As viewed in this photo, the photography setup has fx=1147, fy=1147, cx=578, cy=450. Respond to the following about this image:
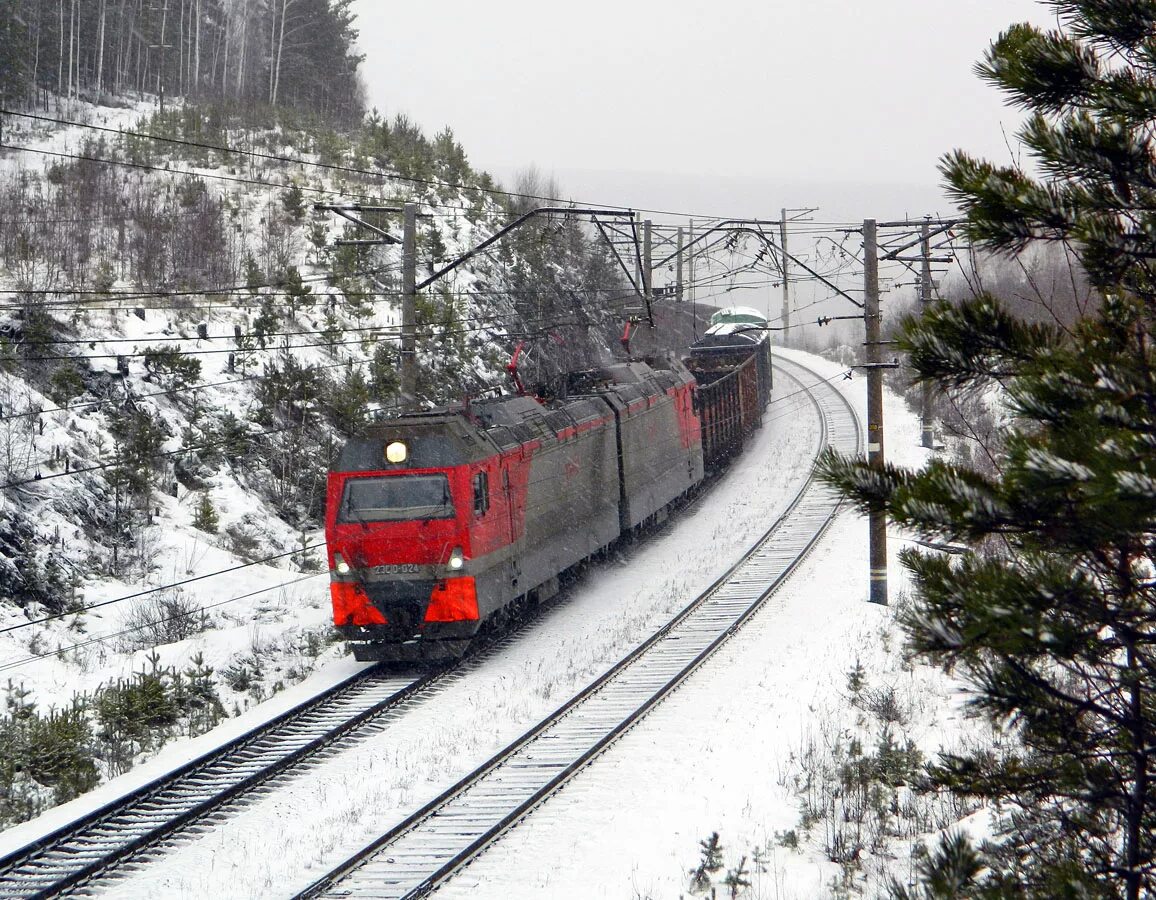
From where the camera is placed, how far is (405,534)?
14344 millimetres

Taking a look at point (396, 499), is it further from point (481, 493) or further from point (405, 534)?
point (481, 493)

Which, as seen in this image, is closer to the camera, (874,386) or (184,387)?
(874,386)

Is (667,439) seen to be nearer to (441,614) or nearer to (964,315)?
(441,614)

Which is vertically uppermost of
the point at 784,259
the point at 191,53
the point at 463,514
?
the point at 191,53

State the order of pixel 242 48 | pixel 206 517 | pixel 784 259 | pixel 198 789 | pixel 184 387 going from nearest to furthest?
pixel 198 789
pixel 206 517
pixel 184 387
pixel 784 259
pixel 242 48

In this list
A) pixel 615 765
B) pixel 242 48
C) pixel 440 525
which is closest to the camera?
pixel 615 765

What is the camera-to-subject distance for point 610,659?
1540 cm

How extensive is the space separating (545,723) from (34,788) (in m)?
5.25

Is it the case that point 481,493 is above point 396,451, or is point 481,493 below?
below

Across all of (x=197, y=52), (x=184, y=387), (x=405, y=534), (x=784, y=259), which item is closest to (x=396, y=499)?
(x=405, y=534)

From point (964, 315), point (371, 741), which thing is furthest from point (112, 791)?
point (964, 315)

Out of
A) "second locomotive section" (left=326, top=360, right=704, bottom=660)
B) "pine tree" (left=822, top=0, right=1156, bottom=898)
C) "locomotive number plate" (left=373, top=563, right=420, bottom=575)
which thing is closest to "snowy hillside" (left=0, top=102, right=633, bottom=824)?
"second locomotive section" (left=326, top=360, right=704, bottom=660)

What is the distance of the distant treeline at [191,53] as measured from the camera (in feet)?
164

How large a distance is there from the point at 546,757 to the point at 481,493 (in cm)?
413
